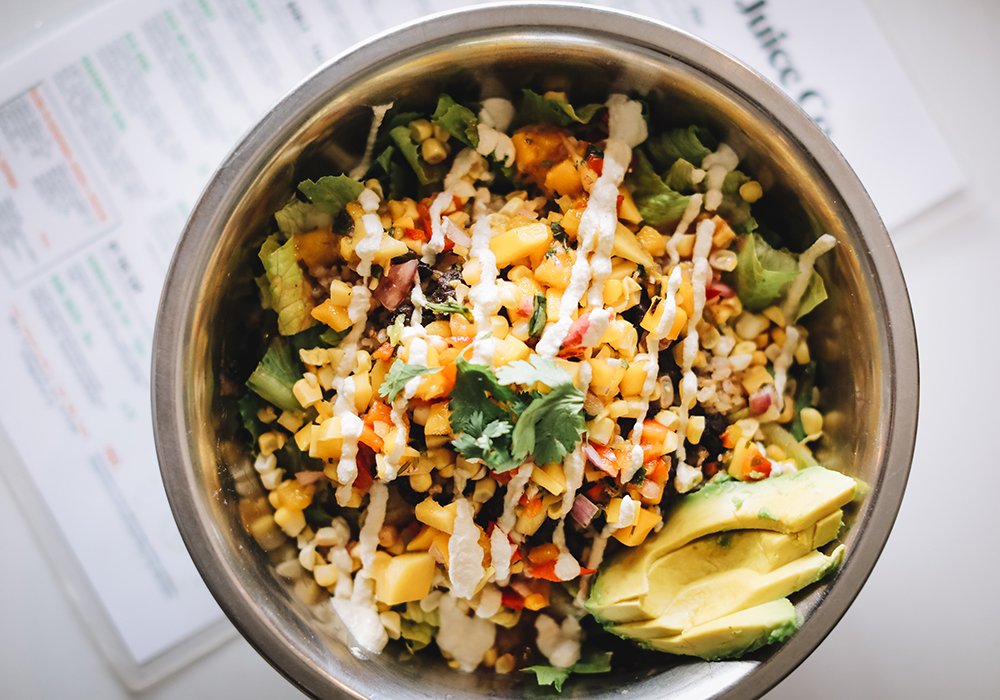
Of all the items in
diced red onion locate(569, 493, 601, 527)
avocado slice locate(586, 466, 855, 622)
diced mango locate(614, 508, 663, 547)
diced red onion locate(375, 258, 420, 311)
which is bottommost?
avocado slice locate(586, 466, 855, 622)

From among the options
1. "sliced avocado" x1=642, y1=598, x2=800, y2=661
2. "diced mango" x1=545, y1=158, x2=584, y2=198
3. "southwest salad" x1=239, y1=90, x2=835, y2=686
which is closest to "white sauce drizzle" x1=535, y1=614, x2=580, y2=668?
"southwest salad" x1=239, y1=90, x2=835, y2=686

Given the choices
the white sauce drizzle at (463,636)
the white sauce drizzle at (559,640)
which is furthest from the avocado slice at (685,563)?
the white sauce drizzle at (463,636)

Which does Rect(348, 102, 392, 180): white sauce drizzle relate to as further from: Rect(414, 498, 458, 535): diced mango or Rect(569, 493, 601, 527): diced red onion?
Rect(569, 493, 601, 527): diced red onion

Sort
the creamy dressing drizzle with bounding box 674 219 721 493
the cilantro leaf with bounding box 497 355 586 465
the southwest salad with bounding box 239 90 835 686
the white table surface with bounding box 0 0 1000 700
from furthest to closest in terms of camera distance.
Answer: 1. the white table surface with bounding box 0 0 1000 700
2. the creamy dressing drizzle with bounding box 674 219 721 493
3. the southwest salad with bounding box 239 90 835 686
4. the cilantro leaf with bounding box 497 355 586 465

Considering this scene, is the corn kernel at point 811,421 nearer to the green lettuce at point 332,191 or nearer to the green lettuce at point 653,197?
the green lettuce at point 653,197

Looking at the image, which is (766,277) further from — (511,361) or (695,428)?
(511,361)
